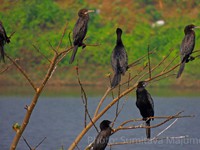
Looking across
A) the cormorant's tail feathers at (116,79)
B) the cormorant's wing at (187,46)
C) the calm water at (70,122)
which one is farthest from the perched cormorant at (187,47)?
the calm water at (70,122)

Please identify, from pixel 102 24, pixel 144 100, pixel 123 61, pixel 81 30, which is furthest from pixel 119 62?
pixel 102 24

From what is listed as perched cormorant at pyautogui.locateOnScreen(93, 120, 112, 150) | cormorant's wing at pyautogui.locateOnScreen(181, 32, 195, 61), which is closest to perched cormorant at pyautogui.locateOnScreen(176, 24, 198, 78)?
cormorant's wing at pyautogui.locateOnScreen(181, 32, 195, 61)

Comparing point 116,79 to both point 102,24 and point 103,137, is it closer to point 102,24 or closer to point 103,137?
point 103,137

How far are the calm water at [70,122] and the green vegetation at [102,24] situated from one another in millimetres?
2880

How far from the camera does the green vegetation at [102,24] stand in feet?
146

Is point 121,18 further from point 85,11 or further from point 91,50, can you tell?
point 85,11

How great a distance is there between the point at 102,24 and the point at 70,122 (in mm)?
14926

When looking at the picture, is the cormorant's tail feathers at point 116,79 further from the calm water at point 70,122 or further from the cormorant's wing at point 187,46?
the calm water at point 70,122

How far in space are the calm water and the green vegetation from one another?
113 inches

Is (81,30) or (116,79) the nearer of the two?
(116,79)

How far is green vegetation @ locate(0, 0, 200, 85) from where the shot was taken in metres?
44.4

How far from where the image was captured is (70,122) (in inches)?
1320

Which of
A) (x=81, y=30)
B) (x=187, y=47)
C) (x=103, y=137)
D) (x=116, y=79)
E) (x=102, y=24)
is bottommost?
(x=103, y=137)

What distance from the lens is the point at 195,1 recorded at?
49156 millimetres
